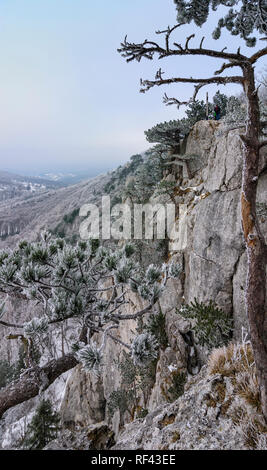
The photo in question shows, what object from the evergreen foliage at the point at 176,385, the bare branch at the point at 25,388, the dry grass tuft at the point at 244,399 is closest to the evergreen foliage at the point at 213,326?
the evergreen foliage at the point at 176,385

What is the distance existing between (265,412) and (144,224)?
12.1 meters

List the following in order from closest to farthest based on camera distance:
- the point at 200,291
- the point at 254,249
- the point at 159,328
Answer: the point at 254,249
the point at 200,291
the point at 159,328

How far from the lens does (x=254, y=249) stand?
2.75m

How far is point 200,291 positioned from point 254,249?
5.76 metres

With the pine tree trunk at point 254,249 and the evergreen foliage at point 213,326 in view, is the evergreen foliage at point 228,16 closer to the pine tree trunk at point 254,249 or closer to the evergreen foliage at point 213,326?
the pine tree trunk at point 254,249

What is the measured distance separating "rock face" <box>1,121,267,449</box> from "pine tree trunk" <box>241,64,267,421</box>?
1.82 ft

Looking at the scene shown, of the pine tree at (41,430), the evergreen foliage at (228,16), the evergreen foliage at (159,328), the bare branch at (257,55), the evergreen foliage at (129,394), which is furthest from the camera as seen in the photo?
the pine tree at (41,430)

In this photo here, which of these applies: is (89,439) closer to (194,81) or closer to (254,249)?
(254,249)

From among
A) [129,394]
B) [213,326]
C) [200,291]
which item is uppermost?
[200,291]

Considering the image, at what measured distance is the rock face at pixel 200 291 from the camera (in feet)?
10.1

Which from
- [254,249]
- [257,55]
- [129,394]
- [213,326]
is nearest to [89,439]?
[213,326]

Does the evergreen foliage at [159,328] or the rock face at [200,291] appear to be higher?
the rock face at [200,291]

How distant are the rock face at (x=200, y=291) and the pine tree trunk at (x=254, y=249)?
55cm

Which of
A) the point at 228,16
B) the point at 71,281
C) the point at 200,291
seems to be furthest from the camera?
the point at 200,291
